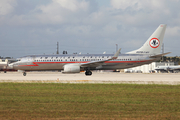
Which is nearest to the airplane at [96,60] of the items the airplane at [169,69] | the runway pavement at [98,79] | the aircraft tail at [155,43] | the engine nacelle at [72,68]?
the aircraft tail at [155,43]

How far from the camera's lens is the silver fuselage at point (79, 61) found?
129 ft

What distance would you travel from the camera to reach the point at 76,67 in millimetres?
37656

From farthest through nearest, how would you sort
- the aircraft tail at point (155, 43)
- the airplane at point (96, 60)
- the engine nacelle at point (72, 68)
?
the aircraft tail at point (155, 43), the airplane at point (96, 60), the engine nacelle at point (72, 68)

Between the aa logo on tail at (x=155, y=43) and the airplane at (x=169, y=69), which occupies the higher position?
the aa logo on tail at (x=155, y=43)

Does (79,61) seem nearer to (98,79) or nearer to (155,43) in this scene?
(98,79)

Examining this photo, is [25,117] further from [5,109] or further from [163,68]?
[163,68]

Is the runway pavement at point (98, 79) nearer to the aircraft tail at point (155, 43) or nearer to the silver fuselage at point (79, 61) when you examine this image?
the silver fuselage at point (79, 61)

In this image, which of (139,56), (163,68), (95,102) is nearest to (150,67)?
(163,68)

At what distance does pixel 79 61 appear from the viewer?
39438mm

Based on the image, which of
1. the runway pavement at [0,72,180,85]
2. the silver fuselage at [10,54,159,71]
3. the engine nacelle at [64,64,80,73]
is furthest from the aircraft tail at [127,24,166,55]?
the engine nacelle at [64,64,80,73]

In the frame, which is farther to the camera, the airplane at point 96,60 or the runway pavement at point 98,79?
the airplane at point 96,60

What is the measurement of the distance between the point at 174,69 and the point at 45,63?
60577 mm

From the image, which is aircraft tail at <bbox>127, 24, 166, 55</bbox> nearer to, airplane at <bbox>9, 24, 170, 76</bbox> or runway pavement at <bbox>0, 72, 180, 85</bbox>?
airplane at <bbox>9, 24, 170, 76</bbox>

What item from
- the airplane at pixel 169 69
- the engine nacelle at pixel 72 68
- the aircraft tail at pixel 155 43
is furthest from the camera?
the airplane at pixel 169 69
